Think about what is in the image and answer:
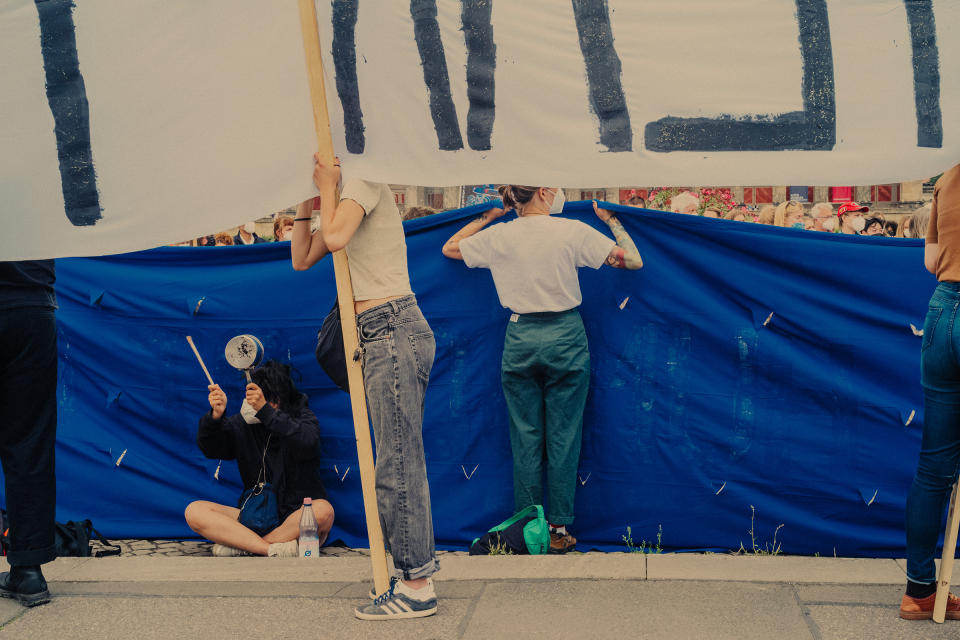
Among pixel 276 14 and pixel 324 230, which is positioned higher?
pixel 276 14

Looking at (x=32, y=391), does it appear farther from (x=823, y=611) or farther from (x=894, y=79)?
(x=894, y=79)

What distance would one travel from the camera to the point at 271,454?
533cm

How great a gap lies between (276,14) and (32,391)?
6.18 feet

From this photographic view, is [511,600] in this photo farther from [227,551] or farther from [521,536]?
[227,551]

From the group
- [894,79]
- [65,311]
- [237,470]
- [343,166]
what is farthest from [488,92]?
[65,311]

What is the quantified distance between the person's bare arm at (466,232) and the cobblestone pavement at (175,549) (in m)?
1.62

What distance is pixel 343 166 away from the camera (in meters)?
3.75

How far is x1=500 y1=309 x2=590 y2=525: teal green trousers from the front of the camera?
4883mm

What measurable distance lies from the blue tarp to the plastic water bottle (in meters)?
0.33

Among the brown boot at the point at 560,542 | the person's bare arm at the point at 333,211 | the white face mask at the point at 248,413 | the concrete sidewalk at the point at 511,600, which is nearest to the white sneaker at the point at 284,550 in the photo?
the concrete sidewalk at the point at 511,600

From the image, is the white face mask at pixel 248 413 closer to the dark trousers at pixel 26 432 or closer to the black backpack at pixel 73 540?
the black backpack at pixel 73 540

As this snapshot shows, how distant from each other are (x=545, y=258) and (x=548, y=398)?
2.39 ft

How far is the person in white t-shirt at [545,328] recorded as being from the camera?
4.85 meters

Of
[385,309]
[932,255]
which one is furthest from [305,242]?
[932,255]
